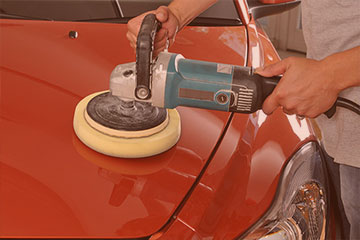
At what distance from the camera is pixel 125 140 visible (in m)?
1.01

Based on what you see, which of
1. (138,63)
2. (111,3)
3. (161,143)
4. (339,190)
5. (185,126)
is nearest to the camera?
(138,63)

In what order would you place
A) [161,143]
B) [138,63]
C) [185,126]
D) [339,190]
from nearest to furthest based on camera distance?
[138,63] → [161,143] → [185,126] → [339,190]

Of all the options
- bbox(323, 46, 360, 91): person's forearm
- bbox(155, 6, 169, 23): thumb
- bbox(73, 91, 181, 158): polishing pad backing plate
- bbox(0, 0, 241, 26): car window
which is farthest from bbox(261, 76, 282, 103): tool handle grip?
bbox(0, 0, 241, 26): car window

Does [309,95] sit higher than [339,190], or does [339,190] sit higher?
[309,95]

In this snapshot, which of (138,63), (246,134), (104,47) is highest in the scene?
(138,63)

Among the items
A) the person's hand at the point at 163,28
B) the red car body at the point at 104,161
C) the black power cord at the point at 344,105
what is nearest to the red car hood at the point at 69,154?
the red car body at the point at 104,161

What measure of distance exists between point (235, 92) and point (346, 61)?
234 mm

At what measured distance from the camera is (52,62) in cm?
124

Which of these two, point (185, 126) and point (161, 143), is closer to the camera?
point (161, 143)

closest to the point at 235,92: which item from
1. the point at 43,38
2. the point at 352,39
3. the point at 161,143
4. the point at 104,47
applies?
the point at 161,143

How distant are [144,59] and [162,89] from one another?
8cm

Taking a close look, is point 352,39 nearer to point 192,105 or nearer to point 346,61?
point 346,61

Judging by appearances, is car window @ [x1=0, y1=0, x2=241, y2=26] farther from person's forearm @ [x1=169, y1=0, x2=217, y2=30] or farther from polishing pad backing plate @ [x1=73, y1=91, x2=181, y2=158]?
polishing pad backing plate @ [x1=73, y1=91, x2=181, y2=158]

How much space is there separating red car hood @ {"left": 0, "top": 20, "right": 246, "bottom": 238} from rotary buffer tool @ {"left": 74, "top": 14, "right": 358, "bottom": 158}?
0.12 ft
